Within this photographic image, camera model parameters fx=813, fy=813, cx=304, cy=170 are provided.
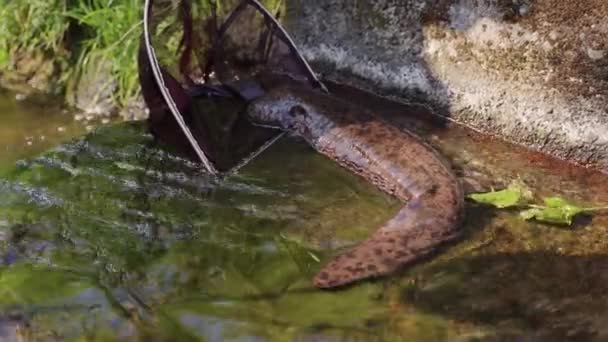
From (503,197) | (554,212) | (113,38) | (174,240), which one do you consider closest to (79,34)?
(113,38)

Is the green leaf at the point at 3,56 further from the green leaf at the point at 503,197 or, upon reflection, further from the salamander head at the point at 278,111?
the green leaf at the point at 503,197

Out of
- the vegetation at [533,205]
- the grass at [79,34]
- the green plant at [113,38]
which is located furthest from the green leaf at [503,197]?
the green plant at [113,38]

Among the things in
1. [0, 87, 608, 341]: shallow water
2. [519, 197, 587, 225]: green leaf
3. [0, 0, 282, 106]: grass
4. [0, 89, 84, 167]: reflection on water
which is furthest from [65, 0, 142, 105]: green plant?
[519, 197, 587, 225]: green leaf

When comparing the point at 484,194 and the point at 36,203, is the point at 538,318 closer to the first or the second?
the point at 484,194

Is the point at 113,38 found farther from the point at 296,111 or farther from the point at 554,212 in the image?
the point at 554,212

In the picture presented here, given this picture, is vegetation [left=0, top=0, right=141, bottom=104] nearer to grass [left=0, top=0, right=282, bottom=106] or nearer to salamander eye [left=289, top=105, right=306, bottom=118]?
grass [left=0, top=0, right=282, bottom=106]
